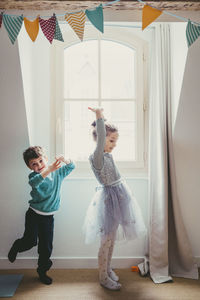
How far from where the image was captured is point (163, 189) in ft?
7.24

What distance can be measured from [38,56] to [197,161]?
164 cm

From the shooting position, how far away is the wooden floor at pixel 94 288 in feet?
6.32

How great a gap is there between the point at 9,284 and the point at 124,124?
161 cm

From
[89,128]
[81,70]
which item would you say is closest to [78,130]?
[89,128]

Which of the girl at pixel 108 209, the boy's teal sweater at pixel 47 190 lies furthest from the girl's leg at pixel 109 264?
the boy's teal sweater at pixel 47 190

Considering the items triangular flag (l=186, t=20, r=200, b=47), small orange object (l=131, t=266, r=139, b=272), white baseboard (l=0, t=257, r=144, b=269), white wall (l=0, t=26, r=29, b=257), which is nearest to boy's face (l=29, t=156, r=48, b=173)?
white wall (l=0, t=26, r=29, b=257)

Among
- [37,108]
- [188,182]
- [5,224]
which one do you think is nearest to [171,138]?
[188,182]

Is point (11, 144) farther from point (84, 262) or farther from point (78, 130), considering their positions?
point (84, 262)

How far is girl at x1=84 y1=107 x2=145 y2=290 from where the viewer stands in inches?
78.3

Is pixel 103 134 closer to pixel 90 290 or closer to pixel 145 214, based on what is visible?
pixel 145 214

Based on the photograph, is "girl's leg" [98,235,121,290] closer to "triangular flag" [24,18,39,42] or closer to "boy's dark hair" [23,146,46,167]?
"boy's dark hair" [23,146,46,167]

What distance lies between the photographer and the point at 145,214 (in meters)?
2.45

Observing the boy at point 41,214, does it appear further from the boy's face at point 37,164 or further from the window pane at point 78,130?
the window pane at point 78,130

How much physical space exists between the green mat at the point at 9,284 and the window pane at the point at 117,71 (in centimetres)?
169
